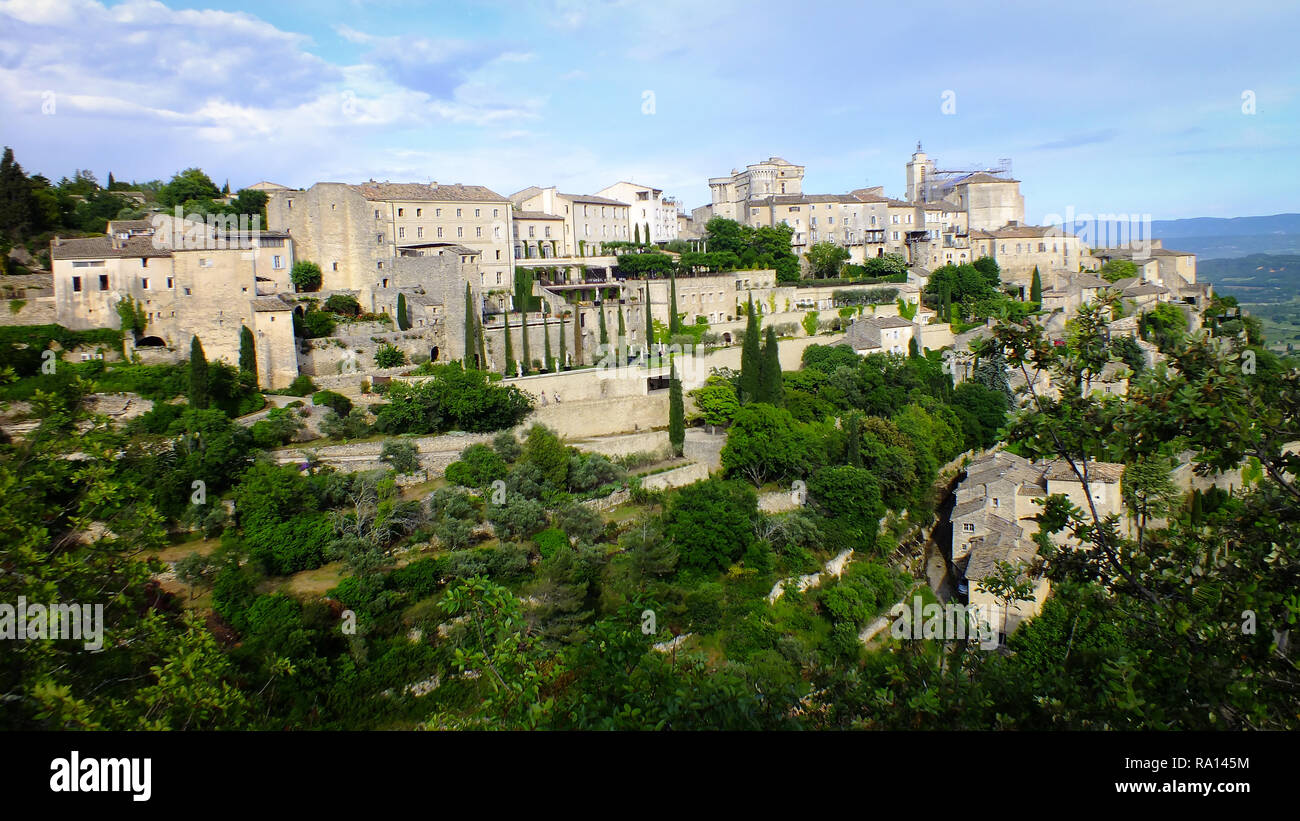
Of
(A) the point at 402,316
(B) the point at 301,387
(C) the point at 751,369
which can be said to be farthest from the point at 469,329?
(C) the point at 751,369

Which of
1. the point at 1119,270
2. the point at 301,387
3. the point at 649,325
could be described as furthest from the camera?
the point at 1119,270

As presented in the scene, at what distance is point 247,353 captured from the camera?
83.4ft

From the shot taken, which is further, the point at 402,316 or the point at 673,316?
the point at 673,316

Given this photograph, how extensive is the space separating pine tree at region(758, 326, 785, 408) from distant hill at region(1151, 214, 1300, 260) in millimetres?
55238

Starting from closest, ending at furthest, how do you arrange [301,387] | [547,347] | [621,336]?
[301,387] → [547,347] → [621,336]

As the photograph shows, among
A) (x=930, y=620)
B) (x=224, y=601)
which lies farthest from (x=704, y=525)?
(x=224, y=601)

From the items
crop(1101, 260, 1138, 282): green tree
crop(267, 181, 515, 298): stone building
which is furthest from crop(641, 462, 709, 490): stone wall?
crop(1101, 260, 1138, 282): green tree

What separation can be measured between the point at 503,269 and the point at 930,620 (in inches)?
1084

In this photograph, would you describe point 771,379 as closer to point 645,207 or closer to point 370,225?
point 370,225

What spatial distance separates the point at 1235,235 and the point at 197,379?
128007mm

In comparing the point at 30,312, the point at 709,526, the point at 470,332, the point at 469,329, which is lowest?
the point at 709,526

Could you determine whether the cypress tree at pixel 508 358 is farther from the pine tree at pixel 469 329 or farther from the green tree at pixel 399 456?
the green tree at pixel 399 456

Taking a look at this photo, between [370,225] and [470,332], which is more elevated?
[370,225]

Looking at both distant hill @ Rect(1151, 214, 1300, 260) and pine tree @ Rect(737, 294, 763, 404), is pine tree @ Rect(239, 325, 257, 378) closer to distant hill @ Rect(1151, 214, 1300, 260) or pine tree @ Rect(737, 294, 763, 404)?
pine tree @ Rect(737, 294, 763, 404)
